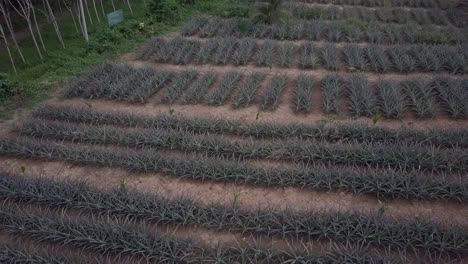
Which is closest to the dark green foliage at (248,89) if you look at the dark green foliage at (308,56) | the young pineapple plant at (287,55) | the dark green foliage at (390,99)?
the young pineapple plant at (287,55)

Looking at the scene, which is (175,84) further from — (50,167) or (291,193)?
(291,193)

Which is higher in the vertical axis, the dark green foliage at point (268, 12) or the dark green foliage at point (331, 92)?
the dark green foliage at point (268, 12)

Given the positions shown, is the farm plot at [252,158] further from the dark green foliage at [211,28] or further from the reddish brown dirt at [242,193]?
the dark green foliage at [211,28]

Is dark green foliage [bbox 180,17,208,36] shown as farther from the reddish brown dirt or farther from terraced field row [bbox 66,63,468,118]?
the reddish brown dirt

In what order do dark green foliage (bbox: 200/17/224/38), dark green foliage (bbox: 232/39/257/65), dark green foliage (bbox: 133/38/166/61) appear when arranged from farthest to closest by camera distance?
dark green foliage (bbox: 200/17/224/38)
dark green foliage (bbox: 133/38/166/61)
dark green foliage (bbox: 232/39/257/65)

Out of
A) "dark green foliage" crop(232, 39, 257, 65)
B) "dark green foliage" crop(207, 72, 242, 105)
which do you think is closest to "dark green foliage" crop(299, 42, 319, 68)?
"dark green foliage" crop(232, 39, 257, 65)

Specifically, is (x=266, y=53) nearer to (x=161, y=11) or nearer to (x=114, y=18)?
(x=161, y=11)
